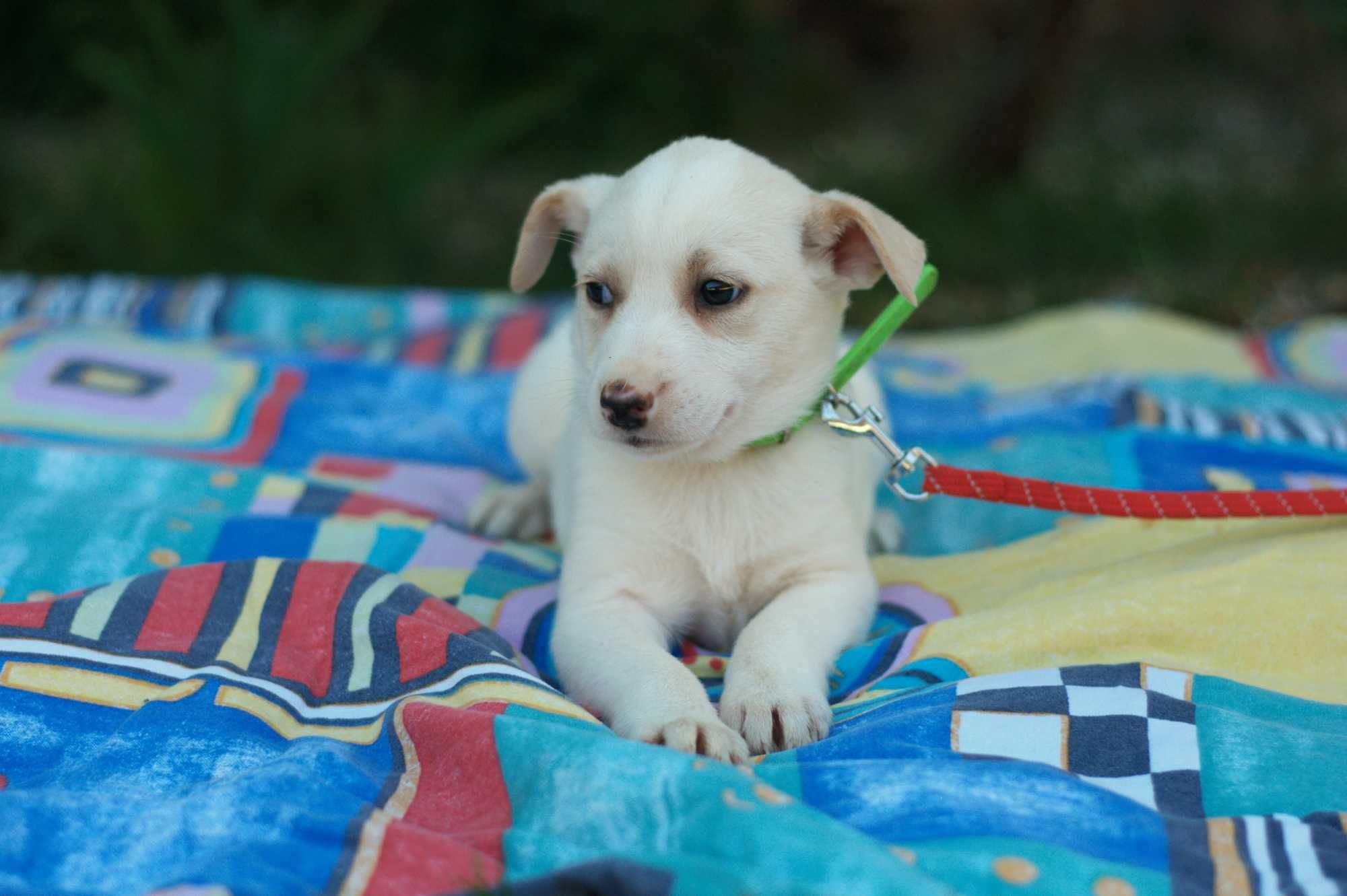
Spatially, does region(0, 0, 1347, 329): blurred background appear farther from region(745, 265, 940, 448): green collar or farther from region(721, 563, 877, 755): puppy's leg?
region(721, 563, 877, 755): puppy's leg

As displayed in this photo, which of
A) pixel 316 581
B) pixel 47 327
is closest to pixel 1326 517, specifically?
pixel 316 581

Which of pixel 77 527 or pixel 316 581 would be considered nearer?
pixel 316 581

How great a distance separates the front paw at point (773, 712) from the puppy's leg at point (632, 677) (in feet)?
0.22

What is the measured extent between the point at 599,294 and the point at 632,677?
85 centimetres

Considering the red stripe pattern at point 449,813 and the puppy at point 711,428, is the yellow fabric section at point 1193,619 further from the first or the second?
the red stripe pattern at point 449,813

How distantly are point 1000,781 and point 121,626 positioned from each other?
1658 millimetres

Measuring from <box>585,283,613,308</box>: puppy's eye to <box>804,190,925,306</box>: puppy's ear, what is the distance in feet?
1.45

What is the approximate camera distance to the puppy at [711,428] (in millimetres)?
2422

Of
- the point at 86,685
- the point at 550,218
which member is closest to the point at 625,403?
the point at 550,218

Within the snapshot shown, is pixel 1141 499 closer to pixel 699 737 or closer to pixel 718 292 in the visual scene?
pixel 718 292

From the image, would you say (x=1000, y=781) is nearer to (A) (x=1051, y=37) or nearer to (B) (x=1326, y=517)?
(B) (x=1326, y=517)

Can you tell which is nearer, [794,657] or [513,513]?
[794,657]

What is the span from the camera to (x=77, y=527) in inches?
119

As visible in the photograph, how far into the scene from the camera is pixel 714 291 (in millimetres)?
2574
